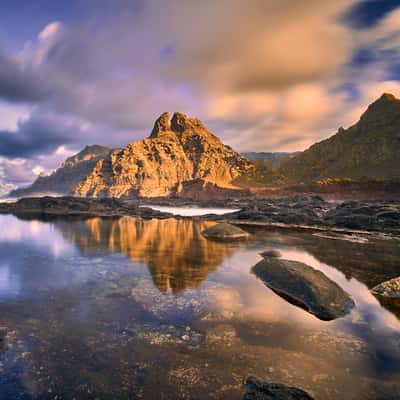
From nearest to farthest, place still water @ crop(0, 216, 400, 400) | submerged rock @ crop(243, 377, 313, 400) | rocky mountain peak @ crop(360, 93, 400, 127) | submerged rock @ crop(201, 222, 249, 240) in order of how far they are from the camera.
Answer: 1. submerged rock @ crop(243, 377, 313, 400)
2. still water @ crop(0, 216, 400, 400)
3. submerged rock @ crop(201, 222, 249, 240)
4. rocky mountain peak @ crop(360, 93, 400, 127)

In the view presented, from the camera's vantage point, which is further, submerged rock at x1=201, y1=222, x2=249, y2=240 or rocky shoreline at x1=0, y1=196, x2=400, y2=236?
rocky shoreline at x1=0, y1=196, x2=400, y2=236

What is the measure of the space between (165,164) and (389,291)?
526ft

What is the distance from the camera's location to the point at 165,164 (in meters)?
167

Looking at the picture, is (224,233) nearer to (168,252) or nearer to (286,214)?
(168,252)

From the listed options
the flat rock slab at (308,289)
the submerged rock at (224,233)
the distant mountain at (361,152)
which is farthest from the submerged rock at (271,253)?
the distant mountain at (361,152)

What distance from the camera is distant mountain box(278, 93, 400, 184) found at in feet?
327

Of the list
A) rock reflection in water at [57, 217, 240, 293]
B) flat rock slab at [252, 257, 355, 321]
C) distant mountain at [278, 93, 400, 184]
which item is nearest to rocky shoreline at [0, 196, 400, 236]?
rock reflection in water at [57, 217, 240, 293]

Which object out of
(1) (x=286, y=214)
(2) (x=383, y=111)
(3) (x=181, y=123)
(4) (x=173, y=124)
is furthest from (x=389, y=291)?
(4) (x=173, y=124)

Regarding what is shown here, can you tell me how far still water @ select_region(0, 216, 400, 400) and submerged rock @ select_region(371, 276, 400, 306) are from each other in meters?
0.49

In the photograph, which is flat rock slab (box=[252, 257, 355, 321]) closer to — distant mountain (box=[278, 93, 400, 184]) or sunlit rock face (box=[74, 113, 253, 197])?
distant mountain (box=[278, 93, 400, 184])

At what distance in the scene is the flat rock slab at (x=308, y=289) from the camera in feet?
31.5

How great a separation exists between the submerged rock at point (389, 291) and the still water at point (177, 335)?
0.49m

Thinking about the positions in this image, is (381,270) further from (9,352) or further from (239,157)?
(239,157)

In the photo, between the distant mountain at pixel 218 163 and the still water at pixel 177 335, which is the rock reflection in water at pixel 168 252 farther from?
the distant mountain at pixel 218 163
